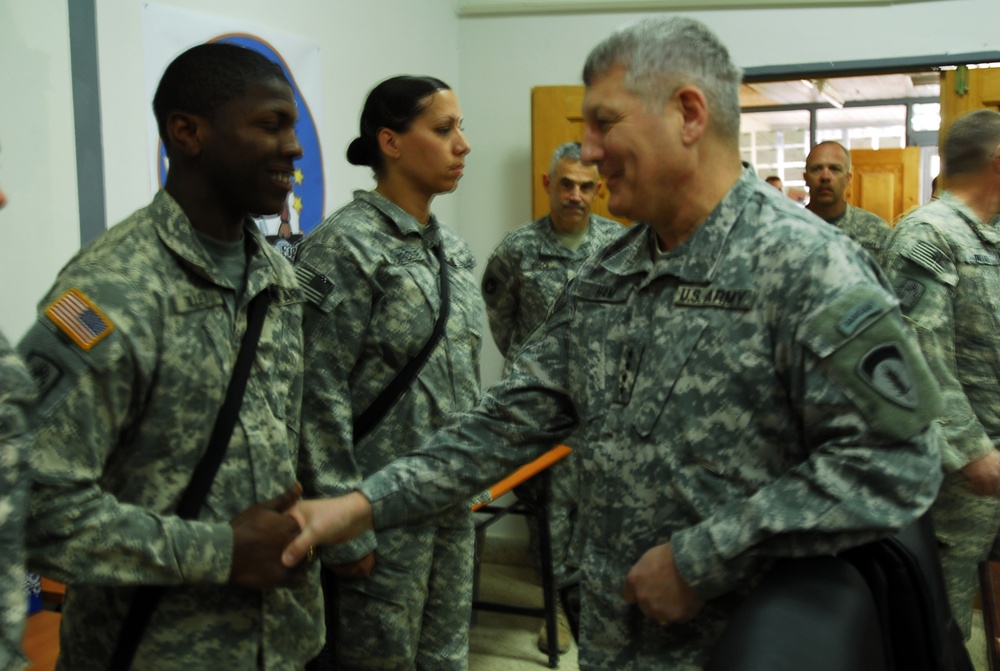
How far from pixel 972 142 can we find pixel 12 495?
278cm

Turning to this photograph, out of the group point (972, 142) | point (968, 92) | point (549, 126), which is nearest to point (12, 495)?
point (972, 142)

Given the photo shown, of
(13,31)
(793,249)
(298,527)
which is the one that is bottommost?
(298,527)

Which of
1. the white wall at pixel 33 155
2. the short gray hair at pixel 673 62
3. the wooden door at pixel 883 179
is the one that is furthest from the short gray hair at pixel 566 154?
the wooden door at pixel 883 179

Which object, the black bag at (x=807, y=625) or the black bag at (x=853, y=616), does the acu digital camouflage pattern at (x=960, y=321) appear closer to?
the black bag at (x=853, y=616)

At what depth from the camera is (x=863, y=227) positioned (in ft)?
14.6

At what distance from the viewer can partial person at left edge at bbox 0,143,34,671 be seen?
3.05 ft

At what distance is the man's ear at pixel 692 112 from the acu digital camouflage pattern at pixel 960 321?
5.26ft

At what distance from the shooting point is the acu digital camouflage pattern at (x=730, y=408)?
1.08 meters

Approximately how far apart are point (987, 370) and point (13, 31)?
2749 mm

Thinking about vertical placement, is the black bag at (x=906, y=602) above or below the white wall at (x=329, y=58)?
below

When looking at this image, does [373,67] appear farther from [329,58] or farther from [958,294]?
[958,294]

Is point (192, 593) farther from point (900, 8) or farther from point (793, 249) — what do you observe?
point (900, 8)

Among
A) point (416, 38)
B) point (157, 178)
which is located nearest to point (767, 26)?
point (416, 38)

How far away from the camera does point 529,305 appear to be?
371cm
